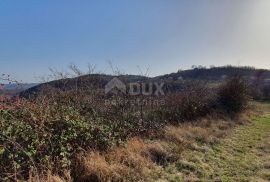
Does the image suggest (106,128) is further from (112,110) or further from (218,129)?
(218,129)

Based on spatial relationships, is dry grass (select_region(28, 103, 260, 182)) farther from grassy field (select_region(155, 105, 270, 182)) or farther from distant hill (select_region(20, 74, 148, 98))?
distant hill (select_region(20, 74, 148, 98))

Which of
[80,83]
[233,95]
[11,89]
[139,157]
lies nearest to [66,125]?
[11,89]

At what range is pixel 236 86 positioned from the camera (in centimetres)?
2027

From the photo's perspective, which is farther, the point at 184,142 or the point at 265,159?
the point at 184,142

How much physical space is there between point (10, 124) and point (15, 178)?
1.27 m

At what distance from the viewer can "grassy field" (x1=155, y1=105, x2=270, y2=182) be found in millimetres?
7289

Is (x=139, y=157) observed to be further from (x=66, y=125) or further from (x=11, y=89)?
(x=11, y=89)

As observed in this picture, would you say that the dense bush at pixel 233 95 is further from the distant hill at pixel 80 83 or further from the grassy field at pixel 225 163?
the distant hill at pixel 80 83

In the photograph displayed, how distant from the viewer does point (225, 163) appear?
855 cm

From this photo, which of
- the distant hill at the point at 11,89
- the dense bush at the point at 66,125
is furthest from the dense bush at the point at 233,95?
the distant hill at the point at 11,89

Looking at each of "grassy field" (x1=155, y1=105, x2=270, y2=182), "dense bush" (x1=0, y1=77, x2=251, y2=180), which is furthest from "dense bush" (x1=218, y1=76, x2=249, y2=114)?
"grassy field" (x1=155, y1=105, x2=270, y2=182)

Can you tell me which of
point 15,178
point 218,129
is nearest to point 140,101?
point 218,129

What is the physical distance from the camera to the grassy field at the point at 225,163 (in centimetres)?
729

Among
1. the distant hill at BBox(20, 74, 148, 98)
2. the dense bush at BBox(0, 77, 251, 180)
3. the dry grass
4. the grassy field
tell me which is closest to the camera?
the dense bush at BBox(0, 77, 251, 180)
